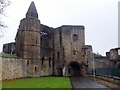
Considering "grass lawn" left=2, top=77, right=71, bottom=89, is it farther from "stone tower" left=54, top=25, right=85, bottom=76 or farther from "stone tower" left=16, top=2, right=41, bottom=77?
"stone tower" left=54, top=25, right=85, bottom=76

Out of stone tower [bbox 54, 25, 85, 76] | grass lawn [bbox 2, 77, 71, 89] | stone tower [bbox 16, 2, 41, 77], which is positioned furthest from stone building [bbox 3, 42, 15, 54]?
grass lawn [bbox 2, 77, 71, 89]

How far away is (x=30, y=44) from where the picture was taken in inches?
1799

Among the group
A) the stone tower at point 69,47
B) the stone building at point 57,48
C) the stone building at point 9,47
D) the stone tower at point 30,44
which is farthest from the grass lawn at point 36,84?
the stone building at point 9,47

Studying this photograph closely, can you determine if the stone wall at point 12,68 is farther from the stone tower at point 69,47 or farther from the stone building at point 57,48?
the stone tower at point 69,47

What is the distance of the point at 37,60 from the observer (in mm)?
46531

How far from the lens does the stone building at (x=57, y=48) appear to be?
4675 cm

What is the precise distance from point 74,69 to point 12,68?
20042 millimetres

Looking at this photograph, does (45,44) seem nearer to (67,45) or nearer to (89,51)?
(67,45)

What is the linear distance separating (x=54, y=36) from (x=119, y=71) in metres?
21.8

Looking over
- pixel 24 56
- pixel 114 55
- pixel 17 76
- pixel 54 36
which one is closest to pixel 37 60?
pixel 24 56

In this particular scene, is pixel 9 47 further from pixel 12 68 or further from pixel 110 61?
pixel 110 61

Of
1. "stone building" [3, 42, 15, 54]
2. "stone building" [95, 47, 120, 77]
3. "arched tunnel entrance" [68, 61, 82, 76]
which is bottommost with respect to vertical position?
"arched tunnel entrance" [68, 61, 82, 76]

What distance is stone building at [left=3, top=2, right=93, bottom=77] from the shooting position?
1841 inches

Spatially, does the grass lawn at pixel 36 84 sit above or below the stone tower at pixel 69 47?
below
